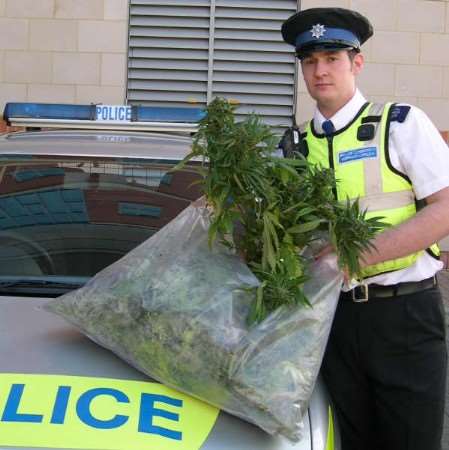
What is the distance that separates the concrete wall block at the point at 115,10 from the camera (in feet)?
25.0

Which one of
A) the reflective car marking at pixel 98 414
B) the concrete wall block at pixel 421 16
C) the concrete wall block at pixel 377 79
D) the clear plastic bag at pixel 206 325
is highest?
the concrete wall block at pixel 421 16

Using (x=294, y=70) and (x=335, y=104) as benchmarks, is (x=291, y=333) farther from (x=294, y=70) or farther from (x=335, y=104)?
(x=294, y=70)

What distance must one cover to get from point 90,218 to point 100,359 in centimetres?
90

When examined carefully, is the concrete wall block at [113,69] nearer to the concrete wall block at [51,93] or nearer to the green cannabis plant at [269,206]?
the concrete wall block at [51,93]

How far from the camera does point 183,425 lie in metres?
1.68

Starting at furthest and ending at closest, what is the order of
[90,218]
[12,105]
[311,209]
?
[12,105] < [90,218] < [311,209]

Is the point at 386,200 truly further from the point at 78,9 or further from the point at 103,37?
the point at 78,9

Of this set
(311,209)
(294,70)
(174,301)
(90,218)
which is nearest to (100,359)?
(174,301)

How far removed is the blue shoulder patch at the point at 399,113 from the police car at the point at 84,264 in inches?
32.0

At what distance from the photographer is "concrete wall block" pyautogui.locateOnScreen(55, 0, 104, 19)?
7617mm

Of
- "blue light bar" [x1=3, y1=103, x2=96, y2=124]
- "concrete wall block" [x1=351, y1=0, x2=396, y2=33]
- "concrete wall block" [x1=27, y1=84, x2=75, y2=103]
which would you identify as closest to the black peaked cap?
"blue light bar" [x1=3, y1=103, x2=96, y2=124]

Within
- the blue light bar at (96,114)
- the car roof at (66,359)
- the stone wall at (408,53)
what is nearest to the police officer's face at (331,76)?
the car roof at (66,359)

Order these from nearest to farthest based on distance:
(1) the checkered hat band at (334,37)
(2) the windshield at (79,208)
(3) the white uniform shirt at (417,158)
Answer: (3) the white uniform shirt at (417,158)
(1) the checkered hat band at (334,37)
(2) the windshield at (79,208)

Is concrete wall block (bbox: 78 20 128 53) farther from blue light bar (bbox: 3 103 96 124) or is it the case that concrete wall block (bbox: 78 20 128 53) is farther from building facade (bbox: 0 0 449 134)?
blue light bar (bbox: 3 103 96 124)
